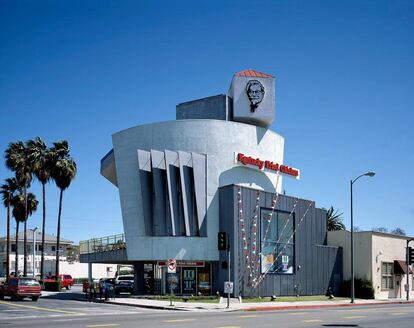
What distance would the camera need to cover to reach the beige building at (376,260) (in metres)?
54.5

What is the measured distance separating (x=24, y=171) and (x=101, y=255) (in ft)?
78.6

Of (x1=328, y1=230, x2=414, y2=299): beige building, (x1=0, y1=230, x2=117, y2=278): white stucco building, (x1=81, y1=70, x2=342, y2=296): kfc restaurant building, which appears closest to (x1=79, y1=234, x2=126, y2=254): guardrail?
(x1=81, y1=70, x2=342, y2=296): kfc restaurant building

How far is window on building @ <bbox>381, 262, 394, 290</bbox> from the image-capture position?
56056 mm

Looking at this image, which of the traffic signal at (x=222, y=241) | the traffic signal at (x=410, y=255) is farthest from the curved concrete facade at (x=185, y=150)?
the traffic signal at (x=410, y=255)

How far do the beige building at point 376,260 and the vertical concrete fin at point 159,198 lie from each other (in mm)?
19153

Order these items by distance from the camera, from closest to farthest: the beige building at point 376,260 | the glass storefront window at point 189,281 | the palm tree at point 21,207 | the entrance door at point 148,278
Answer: the glass storefront window at point 189,281 → the entrance door at point 148,278 → the beige building at point 376,260 → the palm tree at point 21,207

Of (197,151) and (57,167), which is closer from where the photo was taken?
(197,151)

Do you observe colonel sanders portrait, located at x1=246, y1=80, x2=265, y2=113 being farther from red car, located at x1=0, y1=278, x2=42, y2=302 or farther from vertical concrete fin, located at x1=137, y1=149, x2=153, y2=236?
red car, located at x1=0, y1=278, x2=42, y2=302

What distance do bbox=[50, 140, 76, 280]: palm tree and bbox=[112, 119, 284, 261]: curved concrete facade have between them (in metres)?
16.6

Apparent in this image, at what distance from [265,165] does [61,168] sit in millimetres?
24231

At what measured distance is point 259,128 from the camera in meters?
49.7

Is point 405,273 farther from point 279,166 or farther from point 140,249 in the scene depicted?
point 140,249

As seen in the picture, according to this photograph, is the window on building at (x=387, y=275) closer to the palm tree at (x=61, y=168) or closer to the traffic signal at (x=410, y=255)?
the traffic signal at (x=410, y=255)

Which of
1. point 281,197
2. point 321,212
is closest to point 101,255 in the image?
point 281,197
